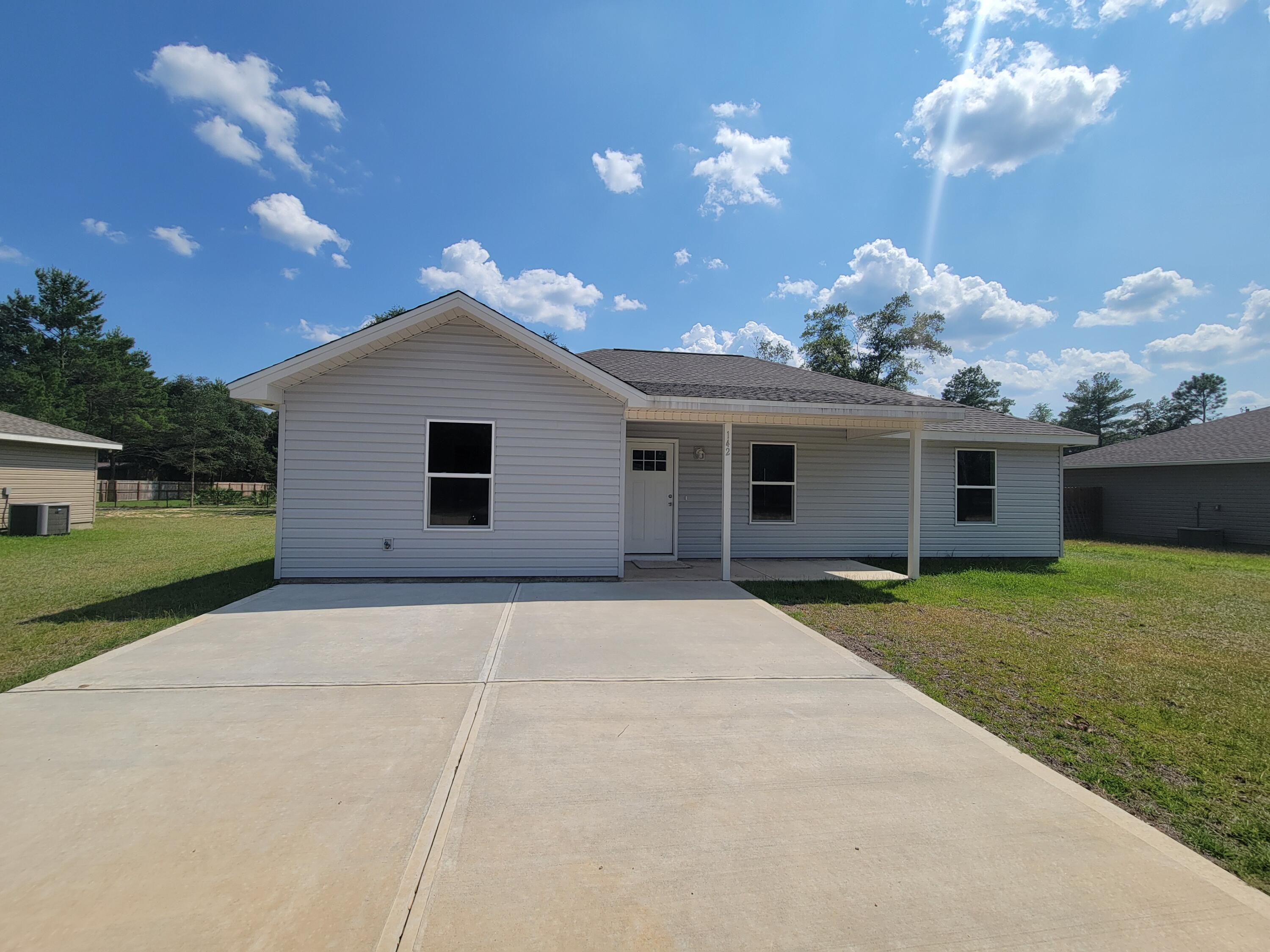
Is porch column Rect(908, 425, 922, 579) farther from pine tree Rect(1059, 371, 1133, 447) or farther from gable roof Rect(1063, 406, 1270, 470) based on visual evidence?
pine tree Rect(1059, 371, 1133, 447)

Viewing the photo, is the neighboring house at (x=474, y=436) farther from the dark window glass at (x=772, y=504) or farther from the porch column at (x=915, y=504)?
the dark window glass at (x=772, y=504)

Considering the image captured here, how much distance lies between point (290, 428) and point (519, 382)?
3.13 m

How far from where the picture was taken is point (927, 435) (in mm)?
10125

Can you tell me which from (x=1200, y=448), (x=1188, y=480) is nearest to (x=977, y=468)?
(x=1188, y=480)

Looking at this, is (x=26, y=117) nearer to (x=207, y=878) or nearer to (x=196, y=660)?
(x=196, y=660)

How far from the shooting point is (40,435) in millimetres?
14102

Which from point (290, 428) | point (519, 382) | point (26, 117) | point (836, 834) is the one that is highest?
point (26, 117)

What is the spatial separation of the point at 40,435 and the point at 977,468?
889 inches

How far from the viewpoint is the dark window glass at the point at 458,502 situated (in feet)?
25.4

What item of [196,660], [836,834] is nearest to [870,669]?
[836,834]

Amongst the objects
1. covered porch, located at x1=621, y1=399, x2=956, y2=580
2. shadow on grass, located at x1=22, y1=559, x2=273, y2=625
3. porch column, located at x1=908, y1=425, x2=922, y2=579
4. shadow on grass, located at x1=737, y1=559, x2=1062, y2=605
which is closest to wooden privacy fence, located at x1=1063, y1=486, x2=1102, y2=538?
shadow on grass, located at x1=737, y1=559, x2=1062, y2=605

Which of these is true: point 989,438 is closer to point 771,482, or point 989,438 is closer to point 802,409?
point 771,482

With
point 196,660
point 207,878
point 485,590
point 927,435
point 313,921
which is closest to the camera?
point 313,921

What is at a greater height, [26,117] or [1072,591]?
[26,117]
